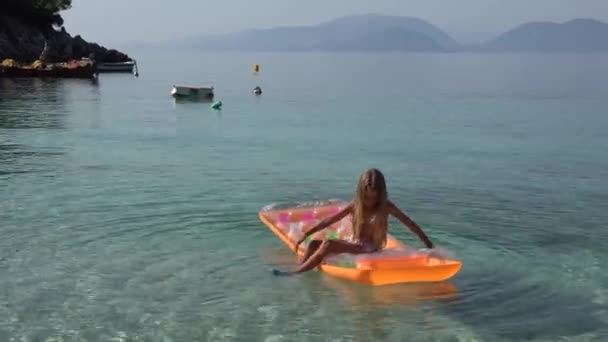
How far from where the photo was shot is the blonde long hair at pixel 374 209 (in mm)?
9391

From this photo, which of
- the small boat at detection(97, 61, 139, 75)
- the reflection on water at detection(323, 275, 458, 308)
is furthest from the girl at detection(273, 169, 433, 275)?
the small boat at detection(97, 61, 139, 75)

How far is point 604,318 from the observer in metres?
8.99

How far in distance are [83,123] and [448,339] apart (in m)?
27.0

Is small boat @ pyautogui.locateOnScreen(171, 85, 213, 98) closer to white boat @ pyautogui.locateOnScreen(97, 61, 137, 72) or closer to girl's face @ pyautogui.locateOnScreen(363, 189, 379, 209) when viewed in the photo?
girl's face @ pyautogui.locateOnScreen(363, 189, 379, 209)

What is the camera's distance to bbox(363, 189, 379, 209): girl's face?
9.44 meters

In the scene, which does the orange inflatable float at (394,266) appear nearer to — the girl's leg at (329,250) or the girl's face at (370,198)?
the girl's leg at (329,250)

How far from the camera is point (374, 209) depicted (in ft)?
31.6

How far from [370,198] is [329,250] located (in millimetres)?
930

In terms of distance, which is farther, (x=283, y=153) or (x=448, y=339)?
(x=283, y=153)

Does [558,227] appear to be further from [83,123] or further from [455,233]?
[83,123]

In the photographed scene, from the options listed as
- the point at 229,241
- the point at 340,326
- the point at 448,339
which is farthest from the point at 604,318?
the point at 229,241

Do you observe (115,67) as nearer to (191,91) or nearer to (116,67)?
(116,67)

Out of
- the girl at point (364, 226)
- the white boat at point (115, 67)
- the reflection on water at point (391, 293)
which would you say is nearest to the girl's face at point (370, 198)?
the girl at point (364, 226)

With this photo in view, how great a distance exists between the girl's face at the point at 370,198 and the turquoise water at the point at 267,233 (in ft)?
3.71
